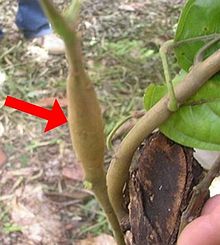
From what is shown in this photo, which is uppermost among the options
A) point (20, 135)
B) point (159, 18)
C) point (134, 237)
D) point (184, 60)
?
point (184, 60)

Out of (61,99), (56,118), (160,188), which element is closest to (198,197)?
(160,188)

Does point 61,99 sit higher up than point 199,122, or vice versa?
point 199,122

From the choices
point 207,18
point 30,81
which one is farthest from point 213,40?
point 30,81

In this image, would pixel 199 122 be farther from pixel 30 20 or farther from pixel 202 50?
pixel 30 20

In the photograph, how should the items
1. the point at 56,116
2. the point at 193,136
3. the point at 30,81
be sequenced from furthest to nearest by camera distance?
the point at 30,81 → the point at 56,116 → the point at 193,136

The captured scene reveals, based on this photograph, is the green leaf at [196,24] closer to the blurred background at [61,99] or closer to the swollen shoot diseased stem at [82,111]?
the swollen shoot diseased stem at [82,111]

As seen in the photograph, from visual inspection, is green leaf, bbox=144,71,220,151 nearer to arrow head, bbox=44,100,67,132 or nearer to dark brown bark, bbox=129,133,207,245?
dark brown bark, bbox=129,133,207,245

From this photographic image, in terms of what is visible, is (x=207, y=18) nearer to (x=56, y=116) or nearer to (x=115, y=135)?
(x=115, y=135)

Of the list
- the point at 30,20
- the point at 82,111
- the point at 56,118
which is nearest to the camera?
the point at 82,111
